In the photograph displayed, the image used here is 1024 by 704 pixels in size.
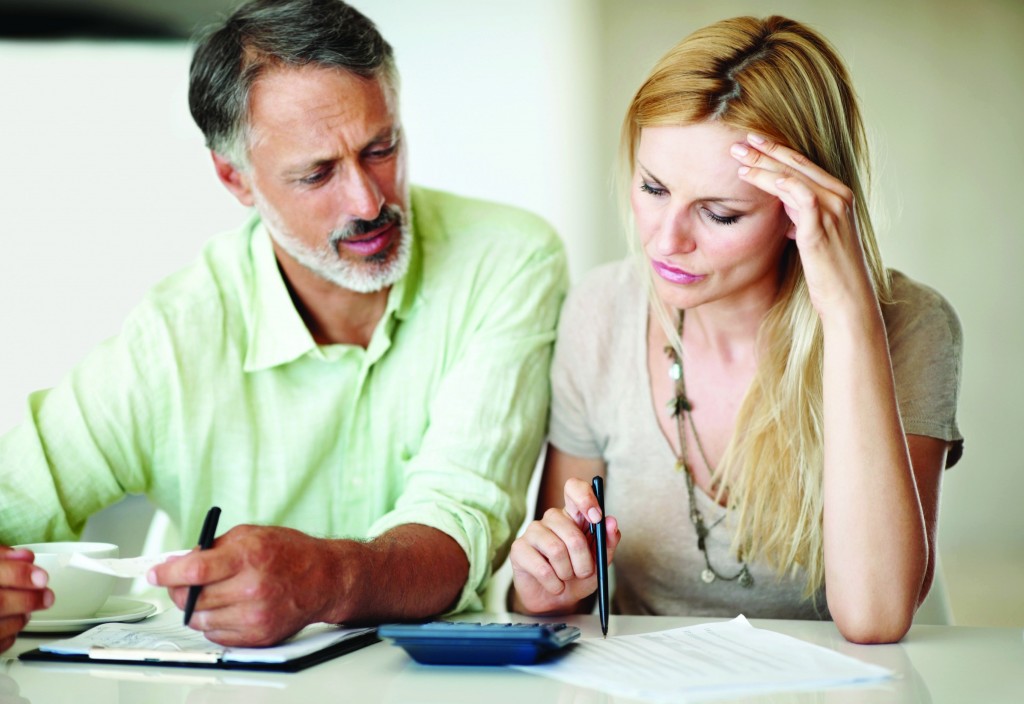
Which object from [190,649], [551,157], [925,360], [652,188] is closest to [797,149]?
[652,188]

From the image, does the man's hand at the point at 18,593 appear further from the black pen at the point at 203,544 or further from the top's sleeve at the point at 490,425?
the top's sleeve at the point at 490,425

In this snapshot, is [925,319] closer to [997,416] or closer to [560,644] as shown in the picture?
[560,644]

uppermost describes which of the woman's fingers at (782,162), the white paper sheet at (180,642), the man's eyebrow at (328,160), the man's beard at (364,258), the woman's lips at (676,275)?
the man's eyebrow at (328,160)

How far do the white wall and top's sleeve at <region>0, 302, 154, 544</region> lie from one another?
5.11 ft

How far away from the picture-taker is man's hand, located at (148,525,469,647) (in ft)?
3.27

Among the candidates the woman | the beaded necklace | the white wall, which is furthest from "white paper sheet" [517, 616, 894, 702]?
the white wall

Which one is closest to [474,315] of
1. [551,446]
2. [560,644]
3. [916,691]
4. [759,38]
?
[551,446]

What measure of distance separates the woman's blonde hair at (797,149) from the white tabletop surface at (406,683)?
0.33 m

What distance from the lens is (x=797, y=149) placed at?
132cm

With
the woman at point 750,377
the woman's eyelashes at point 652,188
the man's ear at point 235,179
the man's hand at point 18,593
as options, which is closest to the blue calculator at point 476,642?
the woman at point 750,377

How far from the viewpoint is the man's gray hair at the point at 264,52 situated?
1571 mm

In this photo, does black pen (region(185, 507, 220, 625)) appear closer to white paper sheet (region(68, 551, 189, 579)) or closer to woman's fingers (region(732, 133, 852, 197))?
white paper sheet (region(68, 551, 189, 579))

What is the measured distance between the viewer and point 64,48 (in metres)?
2.92

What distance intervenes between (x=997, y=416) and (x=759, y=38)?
2.22 metres
